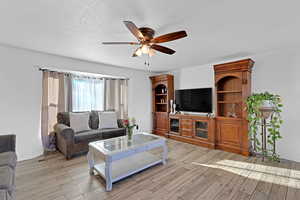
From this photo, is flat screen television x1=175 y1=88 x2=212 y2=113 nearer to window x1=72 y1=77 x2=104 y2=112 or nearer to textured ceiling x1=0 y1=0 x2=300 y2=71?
textured ceiling x1=0 y1=0 x2=300 y2=71

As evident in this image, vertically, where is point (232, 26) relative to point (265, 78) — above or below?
above

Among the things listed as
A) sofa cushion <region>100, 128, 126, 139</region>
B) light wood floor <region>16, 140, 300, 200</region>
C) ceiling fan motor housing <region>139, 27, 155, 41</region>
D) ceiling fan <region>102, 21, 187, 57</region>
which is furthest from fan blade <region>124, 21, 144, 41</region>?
sofa cushion <region>100, 128, 126, 139</region>

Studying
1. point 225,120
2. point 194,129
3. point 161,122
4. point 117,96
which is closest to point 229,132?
point 225,120

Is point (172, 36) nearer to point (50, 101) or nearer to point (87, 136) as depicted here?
point (87, 136)

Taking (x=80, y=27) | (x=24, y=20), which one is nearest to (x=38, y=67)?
(x=24, y=20)

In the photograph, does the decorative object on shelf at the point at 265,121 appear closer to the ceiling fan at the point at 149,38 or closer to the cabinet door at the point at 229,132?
the cabinet door at the point at 229,132

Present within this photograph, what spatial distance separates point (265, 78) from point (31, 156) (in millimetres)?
5480

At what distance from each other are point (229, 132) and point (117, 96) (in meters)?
3.39

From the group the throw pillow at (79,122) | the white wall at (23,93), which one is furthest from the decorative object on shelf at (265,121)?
the white wall at (23,93)

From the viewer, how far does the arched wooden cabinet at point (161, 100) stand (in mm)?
4832

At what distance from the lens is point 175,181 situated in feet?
7.23

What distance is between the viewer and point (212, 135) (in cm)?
368

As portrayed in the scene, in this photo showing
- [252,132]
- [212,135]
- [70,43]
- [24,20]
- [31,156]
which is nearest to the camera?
[24,20]

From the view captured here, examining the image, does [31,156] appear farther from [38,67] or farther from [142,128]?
[142,128]
